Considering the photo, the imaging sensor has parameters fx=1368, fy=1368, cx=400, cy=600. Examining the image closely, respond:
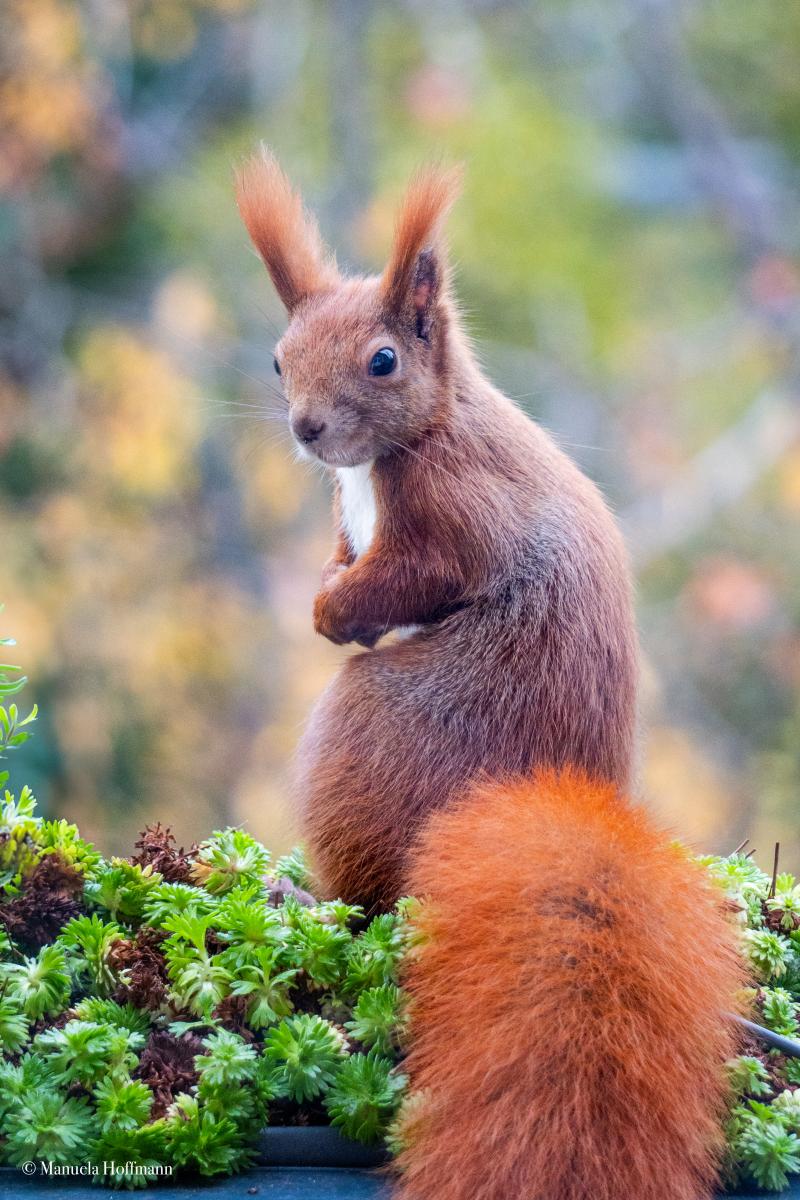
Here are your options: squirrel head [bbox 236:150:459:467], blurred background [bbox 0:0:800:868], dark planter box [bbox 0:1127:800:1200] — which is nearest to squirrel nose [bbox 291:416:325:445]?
squirrel head [bbox 236:150:459:467]

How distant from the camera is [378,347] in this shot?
4.84 ft

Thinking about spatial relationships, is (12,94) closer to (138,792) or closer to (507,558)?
(138,792)

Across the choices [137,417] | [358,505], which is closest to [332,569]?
[358,505]

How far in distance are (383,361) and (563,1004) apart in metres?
0.71

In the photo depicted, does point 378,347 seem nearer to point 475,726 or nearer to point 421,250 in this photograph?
point 421,250

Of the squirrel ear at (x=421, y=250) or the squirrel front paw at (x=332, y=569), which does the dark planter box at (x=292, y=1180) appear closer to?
the squirrel front paw at (x=332, y=569)

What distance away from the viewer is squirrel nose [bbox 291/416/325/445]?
1.46 metres

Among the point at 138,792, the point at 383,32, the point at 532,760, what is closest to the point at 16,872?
the point at 532,760

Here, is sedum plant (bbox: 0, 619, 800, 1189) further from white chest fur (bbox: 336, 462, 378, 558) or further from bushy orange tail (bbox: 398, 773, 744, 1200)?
white chest fur (bbox: 336, 462, 378, 558)

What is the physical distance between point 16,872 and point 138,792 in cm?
250

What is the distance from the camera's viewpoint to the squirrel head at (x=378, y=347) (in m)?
1.46

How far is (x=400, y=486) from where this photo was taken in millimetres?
1477

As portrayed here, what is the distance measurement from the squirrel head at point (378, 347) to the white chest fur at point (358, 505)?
0.06 meters

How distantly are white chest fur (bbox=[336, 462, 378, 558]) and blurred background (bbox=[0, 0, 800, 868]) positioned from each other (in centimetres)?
191
